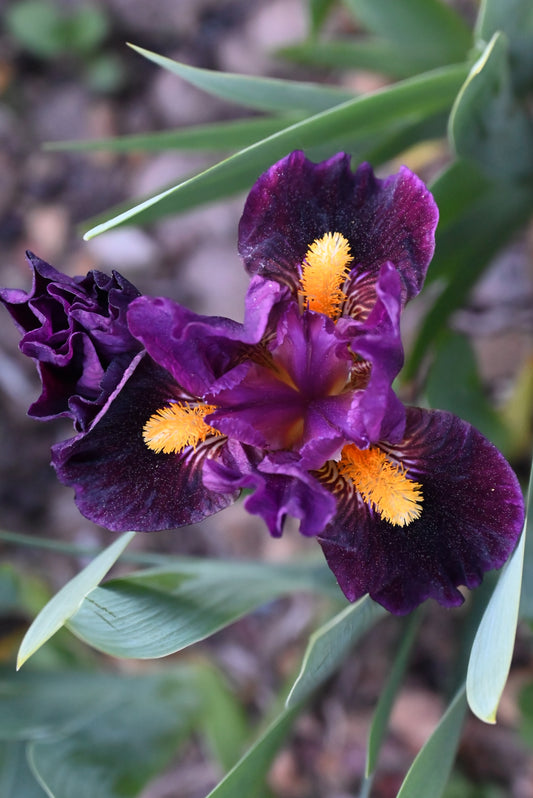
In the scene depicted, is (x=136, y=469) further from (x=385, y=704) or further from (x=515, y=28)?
(x=515, y=28)

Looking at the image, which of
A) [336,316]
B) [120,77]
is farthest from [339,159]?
[120,77]

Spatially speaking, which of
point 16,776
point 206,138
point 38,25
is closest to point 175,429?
point 206,138

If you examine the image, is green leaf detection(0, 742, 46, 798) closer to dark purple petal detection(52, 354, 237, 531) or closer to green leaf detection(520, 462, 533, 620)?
dark purple petal detection(52, 354, 237, 531)

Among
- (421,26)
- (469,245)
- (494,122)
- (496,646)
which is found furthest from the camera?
(421,26)

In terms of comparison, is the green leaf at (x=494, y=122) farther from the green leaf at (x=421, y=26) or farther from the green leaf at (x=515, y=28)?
the green leaf at (x=421, y=26)

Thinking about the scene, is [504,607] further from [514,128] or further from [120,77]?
[120,77]
